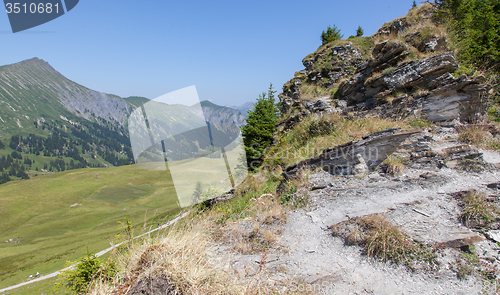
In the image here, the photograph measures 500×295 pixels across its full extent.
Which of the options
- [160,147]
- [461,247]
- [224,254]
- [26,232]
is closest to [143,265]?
[224,254]

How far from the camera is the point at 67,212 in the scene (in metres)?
117

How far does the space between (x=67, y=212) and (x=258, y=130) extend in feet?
459

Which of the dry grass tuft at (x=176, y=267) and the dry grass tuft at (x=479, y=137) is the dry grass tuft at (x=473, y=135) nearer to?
the dry grass tuft at (x=479, y=137)

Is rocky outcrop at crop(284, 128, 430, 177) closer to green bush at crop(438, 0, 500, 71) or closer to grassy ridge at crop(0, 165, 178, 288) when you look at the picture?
green bush at crop(438, 0, 500, 71)

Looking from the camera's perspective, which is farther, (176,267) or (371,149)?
(371,149)

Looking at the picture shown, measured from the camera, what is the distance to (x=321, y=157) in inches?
371

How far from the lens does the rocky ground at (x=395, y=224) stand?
4184 millimetres

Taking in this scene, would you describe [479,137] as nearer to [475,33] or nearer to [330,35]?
[475,33]

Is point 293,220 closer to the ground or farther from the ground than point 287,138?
closer to the ground

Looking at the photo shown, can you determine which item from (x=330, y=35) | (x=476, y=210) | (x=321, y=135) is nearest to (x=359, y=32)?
(x=330, y=35)

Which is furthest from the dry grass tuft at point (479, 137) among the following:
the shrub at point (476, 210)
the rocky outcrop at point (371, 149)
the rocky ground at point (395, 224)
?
the shrub at point (476, 210)

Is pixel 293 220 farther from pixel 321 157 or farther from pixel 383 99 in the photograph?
pixel 383 99

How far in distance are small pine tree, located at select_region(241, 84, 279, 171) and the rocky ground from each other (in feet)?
40.8

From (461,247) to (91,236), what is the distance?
4004 inches
